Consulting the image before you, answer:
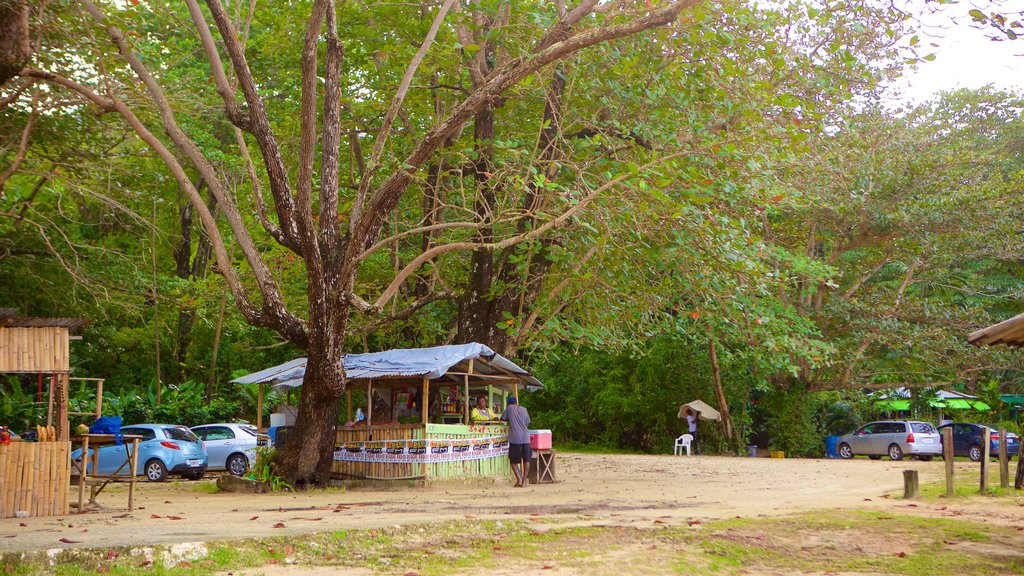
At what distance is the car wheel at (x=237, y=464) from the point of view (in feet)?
72.7

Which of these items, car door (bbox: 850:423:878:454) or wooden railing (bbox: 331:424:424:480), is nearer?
wooden railing (bbox: 331:424:424:480)

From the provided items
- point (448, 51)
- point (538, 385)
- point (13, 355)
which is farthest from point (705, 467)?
point (13, 355)

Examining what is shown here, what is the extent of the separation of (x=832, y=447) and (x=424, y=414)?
63.9 feet

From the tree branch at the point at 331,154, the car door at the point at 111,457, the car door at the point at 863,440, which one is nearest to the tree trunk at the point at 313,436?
the tree branch at the point at 331,154

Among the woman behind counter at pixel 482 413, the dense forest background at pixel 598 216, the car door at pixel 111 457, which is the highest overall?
the dense forest background at pixel 598 216

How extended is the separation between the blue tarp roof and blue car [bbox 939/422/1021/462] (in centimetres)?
1664

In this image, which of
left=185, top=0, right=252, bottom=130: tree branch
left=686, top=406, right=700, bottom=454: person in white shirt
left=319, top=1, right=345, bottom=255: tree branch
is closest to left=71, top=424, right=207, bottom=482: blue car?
left=319, top=1, right=345, bottom=255: tree branch

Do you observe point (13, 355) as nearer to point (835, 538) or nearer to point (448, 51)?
A: point (448, 51)

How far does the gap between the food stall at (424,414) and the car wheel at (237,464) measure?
4.64m

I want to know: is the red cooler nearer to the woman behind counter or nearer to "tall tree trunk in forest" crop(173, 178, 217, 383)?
the woman behind counter

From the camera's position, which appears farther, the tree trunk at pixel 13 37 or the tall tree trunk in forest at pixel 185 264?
the tall tree trunk in forest at pixel 185 264

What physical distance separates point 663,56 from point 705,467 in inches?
445

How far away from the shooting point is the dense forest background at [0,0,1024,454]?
14812mm

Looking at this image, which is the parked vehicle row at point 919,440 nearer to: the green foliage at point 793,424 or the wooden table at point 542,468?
the green foliage at point 793,424
